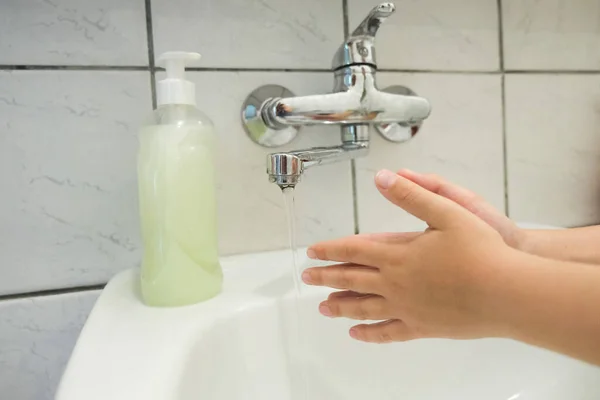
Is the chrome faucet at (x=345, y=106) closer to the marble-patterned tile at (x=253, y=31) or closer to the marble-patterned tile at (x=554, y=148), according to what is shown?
the marble-patterned tile at (x=253, y=31)

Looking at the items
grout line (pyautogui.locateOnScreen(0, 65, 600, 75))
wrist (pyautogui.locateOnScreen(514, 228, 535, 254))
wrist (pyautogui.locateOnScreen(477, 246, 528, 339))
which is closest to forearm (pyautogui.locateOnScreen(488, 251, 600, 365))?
wrist (pyautogui.locateOnScreen(477, 246, 528, 339))

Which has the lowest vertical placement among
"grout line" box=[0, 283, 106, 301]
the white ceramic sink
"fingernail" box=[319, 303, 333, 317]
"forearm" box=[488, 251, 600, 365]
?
the white ceramic sink

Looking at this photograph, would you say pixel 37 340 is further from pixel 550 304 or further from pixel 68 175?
pixel 550 304

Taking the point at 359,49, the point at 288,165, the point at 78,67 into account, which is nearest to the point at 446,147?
the point at 359,49

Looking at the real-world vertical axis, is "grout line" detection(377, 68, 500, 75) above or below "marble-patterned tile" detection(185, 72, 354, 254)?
above

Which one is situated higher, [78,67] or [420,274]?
[78,67]

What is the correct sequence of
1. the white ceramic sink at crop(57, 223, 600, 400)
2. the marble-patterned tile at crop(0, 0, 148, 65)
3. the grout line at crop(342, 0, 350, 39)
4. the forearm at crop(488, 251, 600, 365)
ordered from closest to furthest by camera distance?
the forearm at crop(488, 251, 600, 365), the white ceramic sink at crop(57, 223, 600, 400), the marble-patterned tile at crop(0, 0, 148, 65), the grout line at crop(342, 0, 350, 39)

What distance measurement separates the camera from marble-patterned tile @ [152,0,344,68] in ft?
1.63

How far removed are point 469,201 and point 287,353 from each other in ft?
0.70

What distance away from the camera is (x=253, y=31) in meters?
0.52

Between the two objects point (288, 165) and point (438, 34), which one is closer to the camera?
point (288, 165)

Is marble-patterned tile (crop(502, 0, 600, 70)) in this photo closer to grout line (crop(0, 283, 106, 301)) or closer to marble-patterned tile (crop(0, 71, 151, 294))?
marble-patterned tile (crop(0, 71, 151, 294))

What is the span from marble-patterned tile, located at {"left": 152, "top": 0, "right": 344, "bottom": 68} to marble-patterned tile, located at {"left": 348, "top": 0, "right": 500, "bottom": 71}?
0.04 meters

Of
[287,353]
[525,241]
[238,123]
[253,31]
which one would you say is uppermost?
[253,31]
